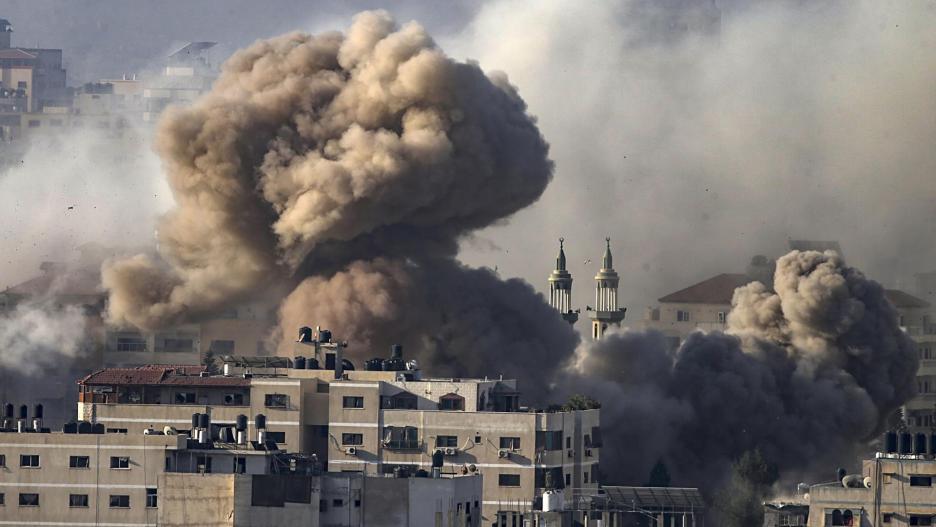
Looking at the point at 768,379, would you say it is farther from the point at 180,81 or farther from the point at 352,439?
the point at 180,81

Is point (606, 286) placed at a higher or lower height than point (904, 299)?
higher

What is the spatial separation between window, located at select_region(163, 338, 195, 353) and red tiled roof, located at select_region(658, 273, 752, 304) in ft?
95.3

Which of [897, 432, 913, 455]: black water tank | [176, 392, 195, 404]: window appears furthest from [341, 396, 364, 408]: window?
[897, 432, 913, 455]: black water tank

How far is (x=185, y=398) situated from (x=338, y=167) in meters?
12.0

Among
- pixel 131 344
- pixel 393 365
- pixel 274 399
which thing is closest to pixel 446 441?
pixel 274 399

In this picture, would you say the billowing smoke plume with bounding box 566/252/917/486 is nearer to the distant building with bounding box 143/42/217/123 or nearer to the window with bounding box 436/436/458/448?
the window with bounding box 436/436/458/448

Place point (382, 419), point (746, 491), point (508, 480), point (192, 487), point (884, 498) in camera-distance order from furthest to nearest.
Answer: point (746, 491), point (382, 419), point (508, 480), point (884, 498), point (192, 487)

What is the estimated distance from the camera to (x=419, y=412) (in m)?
74.5

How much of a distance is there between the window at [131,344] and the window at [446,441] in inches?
813

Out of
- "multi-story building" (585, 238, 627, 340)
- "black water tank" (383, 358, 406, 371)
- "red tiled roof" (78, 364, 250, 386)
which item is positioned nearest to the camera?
"red tiled roof" (78, 364, 250, 386)

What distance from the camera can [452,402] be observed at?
75625 mm

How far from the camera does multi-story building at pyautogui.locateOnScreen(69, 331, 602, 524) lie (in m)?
73.7

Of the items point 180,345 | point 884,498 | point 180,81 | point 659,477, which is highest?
point 180,81

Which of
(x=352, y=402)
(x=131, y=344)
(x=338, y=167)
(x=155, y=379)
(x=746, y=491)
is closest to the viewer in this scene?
(x=352, y=402)
